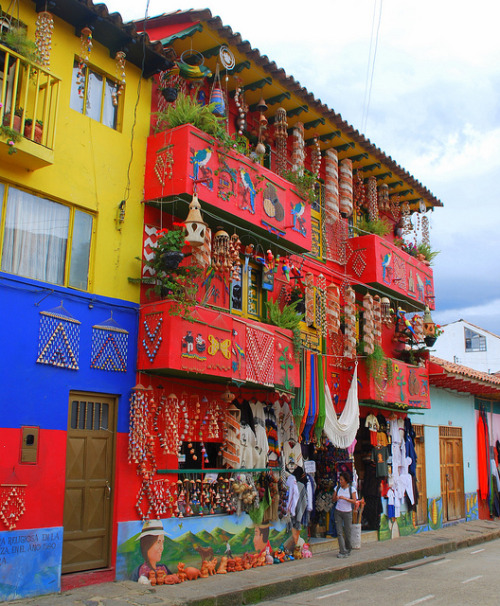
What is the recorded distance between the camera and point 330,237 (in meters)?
15.9

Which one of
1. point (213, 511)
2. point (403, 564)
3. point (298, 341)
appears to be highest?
point (298, 341)

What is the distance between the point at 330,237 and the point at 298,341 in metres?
4.26

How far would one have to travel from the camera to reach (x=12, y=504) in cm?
810

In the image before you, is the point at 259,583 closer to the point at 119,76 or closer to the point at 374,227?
the point at 119,76

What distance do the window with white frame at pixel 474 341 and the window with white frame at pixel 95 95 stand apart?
30.4 m

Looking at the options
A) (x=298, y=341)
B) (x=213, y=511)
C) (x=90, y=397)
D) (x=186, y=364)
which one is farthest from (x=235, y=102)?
(x=213, y=511)

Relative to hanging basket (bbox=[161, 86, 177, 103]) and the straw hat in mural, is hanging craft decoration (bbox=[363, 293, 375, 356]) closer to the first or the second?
hanging basket (bbox=[161, 86, 177, 103])

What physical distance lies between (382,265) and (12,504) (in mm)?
10841

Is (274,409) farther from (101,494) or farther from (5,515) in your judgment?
(5,515)

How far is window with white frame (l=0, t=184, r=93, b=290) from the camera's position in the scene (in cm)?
882

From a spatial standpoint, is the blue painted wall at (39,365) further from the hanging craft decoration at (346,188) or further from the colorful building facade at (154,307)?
the hanging craft decoration at (346,188)

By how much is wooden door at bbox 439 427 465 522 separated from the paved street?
20.2 ft

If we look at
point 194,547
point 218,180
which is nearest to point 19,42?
point 218,180

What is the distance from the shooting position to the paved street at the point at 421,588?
9.22 metres
